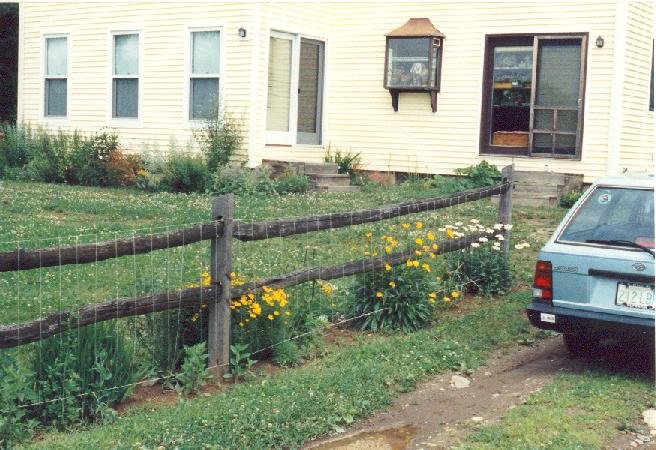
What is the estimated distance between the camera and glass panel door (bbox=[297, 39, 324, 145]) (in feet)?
60.5

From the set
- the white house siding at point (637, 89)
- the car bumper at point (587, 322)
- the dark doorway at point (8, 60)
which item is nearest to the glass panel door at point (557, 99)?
the white house siding at point (637, 89)

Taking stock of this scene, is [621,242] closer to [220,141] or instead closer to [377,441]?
[377,441]

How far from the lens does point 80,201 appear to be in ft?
46.2

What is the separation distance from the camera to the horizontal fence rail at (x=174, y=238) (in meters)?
5.26

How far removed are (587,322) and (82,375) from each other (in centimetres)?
367

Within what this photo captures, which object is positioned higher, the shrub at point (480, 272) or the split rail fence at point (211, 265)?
the split rail fence at point (211, 265)

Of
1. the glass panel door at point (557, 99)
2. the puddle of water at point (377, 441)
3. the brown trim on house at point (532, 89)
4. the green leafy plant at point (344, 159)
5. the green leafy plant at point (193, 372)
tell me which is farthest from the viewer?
the green leafy plant at point (344, 159)

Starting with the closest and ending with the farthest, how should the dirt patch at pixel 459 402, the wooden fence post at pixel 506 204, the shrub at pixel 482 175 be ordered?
the dirt patch at pixel 459 402, the wooden fence post at pixel 506 204, the shrub at pixel 482 175

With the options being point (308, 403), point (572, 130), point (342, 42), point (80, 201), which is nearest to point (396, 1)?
point (342, 42)

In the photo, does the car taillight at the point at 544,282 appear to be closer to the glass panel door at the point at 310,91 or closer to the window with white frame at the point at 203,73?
the window with white frame at the point at 203,73

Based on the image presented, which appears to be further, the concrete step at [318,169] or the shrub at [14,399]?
the concrete step at [318,169]

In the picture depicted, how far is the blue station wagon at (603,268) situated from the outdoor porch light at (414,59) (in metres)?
10.5

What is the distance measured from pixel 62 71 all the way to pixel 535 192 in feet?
36.9

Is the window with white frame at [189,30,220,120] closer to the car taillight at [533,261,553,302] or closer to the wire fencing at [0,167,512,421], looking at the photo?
the wire fencing at [0,167,512,421]
